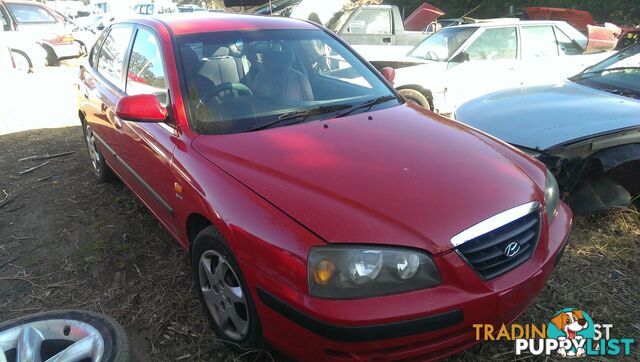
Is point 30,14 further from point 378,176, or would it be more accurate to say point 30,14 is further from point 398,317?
point 398,317

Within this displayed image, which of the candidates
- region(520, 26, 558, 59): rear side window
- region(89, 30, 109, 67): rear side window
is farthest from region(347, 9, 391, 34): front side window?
region(89, 30, 109, 67): rear side window

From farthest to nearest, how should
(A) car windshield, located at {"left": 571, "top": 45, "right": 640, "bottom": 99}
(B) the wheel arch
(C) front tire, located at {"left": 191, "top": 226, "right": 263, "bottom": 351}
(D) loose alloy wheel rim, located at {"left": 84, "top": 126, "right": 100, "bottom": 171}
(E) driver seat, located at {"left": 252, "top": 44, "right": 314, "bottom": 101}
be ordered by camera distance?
1. (D) loose alloy wheel rim, located at {"left": 84, "top": 126, "right": 100, "bottom": 171}
2. (A) car windshield, located at {"left": 571, "top": 45, "right": 640, "bottom": 99}
3. (E) driver seat, located at {"left": 252, "top": 44, "right": 314, "bottom": 101}
4. (B) the wheel arch
5. (C) front tire, located at {"left": 191, "top": 226, "right": 263, "bottom": 351}

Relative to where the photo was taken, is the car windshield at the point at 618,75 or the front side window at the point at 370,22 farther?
the front side window at the point at 370,22

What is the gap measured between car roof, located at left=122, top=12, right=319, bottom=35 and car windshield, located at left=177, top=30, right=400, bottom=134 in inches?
2.7

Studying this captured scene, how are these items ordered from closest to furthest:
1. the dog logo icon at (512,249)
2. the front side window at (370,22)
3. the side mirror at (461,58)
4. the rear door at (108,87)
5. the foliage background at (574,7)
A: the dog logo icon at (512,249), the rear door at (108,87), the side mirror at (461,58), the front side window at (370,22), the foliage background at (574,7)

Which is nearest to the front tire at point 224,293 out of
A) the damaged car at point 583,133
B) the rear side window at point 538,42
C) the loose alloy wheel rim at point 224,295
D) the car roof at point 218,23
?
the loose alloy wheel rim at point 224,295

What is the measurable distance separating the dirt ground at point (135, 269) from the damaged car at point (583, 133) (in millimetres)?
263

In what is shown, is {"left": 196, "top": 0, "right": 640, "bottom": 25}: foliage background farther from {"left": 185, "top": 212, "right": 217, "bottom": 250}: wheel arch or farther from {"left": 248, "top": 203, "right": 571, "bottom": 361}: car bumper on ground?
{"left": 248, "top": 203, "right": 571, "bottom": 361}: car bumper on ground

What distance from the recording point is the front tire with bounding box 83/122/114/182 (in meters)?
4.28

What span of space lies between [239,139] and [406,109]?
112 centimetres

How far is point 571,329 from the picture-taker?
7.63 feet

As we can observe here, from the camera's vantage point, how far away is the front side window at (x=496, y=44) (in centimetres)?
669

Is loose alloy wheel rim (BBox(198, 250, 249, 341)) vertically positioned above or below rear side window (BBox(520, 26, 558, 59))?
below

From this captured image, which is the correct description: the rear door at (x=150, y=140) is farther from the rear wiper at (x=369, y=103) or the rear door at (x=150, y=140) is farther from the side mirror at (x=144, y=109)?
the rear wiper at (x=369, y=103)
